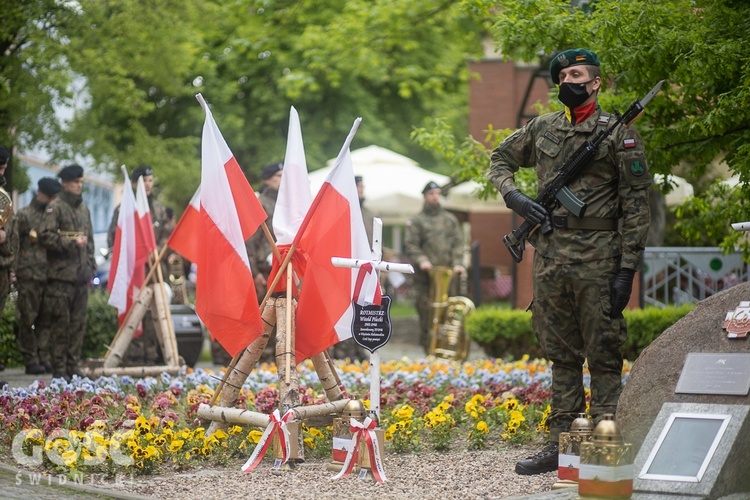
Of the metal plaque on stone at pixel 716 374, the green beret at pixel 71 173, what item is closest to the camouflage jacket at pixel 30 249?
the green beret at pixel 71 173

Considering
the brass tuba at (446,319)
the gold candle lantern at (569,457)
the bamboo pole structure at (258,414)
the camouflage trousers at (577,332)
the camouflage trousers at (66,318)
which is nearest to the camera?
the gold candle lantern at (569,457)

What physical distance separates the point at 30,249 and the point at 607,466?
29.8 ft

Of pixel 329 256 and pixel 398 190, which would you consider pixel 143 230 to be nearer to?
pixel 329 256

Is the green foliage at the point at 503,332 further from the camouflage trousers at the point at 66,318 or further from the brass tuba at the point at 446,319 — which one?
the camouflage trousers at the point at 66,318

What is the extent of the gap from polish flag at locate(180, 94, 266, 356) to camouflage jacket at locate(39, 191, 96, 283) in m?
5.02

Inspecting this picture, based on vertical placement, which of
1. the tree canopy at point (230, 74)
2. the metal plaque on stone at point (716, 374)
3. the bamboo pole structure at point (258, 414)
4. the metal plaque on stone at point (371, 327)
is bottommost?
the bamboo pole structure at point (258, 414)

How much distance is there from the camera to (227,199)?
8.00 metres

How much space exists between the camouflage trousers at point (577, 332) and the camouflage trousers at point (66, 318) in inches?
263

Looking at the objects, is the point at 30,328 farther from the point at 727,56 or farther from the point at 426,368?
the point at 727,56

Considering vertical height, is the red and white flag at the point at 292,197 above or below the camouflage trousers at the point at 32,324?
above

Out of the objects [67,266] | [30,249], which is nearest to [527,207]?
[67,266]

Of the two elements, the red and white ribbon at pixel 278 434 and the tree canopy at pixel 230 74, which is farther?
the tree canopy at pixel 230 74

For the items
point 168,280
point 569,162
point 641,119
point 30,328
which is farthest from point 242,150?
point 569,162

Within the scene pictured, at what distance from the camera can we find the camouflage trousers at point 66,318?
12.6m
